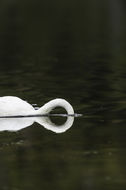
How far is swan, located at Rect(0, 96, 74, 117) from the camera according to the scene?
51.3 feet

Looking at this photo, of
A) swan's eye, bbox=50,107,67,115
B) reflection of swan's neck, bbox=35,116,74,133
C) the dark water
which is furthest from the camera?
swan's eye, bbox=50,107,67,115

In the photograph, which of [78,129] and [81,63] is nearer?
[78,129]

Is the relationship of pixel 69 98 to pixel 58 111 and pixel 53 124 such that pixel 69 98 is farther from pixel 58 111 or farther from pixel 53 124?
pixel 53 124

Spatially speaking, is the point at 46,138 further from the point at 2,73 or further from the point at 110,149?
the point at 2,73

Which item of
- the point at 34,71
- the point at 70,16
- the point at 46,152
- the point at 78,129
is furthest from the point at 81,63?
the point at 70,16

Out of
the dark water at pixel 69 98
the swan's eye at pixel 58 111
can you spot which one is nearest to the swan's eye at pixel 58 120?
the dark water at pixel 69 98

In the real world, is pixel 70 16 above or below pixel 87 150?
above

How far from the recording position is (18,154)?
1299cm

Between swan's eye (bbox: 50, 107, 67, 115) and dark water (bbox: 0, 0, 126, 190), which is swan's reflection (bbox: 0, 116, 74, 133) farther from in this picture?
swan's eye (bbox: 50, 107, 67, 115)

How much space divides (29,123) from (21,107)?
0.43 metres

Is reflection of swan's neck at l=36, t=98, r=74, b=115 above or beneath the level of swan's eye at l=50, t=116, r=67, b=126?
above

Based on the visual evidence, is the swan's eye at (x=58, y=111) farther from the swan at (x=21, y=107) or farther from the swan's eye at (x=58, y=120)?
the swan at (x=21, y=107)

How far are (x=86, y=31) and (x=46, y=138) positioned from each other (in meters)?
25.3

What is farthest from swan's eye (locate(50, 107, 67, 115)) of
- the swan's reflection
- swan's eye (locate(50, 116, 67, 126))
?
the swan's reflection
